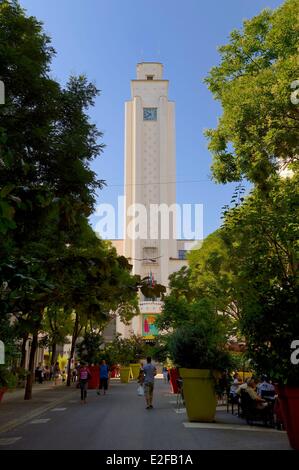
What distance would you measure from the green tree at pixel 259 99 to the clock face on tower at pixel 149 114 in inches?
2506

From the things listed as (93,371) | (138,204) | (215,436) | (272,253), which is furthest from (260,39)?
(138,204)

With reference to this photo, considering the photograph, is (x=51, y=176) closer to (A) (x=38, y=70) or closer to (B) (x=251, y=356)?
(A) (x=38, y=70)

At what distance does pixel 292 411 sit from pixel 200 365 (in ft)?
16.7

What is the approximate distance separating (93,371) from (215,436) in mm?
25166

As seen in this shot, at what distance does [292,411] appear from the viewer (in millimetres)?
9023

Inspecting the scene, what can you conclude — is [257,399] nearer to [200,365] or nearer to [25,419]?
[200,365]

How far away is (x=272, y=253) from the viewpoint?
40.6ft

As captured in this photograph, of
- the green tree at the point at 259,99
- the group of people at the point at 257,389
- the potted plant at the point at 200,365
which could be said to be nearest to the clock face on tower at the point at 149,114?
the green tree at the point at 259,99

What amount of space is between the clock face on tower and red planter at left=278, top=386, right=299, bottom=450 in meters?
76.7

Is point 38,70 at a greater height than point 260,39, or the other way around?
point 260,39

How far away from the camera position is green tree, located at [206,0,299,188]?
1695 centimetres

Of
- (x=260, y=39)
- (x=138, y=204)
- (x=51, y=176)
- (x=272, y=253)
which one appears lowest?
(x=272, y=253)

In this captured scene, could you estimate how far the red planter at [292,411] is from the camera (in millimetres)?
9008
